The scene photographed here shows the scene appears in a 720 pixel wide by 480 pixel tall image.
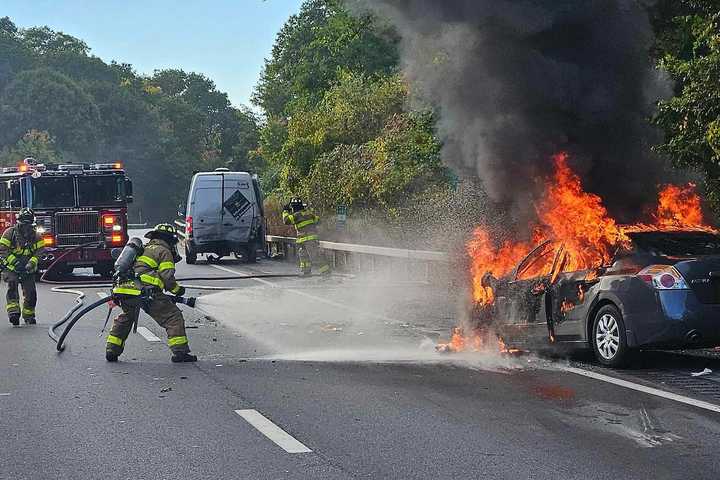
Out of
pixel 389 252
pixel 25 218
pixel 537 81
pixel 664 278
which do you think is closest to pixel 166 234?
pixel 25 218

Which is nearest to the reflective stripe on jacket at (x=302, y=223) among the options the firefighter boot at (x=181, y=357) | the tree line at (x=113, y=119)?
the firefighter boot at (x=181, y=357)

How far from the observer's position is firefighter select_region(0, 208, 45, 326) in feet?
51.9

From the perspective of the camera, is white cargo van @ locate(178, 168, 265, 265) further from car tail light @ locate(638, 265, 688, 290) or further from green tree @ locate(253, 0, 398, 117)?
car tail light @ locate(638, 265, 688, 290)

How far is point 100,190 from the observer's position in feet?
86.4

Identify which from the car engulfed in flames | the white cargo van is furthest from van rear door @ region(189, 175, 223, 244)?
the car engulfed in flames

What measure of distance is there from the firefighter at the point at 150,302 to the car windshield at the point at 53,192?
1492 centimetres

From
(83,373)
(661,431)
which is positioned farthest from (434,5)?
(661,431)

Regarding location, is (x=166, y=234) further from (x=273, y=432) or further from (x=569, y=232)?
(x=273, y=432)

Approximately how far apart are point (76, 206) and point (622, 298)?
18286 mm

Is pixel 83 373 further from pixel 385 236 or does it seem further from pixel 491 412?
pixel 385 236

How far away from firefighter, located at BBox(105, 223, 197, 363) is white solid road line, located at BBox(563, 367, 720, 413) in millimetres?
4029

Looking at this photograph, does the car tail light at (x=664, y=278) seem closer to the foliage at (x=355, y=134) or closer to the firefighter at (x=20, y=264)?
the firefighter at (x=20, y=264)

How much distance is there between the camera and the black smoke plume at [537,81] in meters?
14.1

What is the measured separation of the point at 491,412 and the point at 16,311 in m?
9.41
